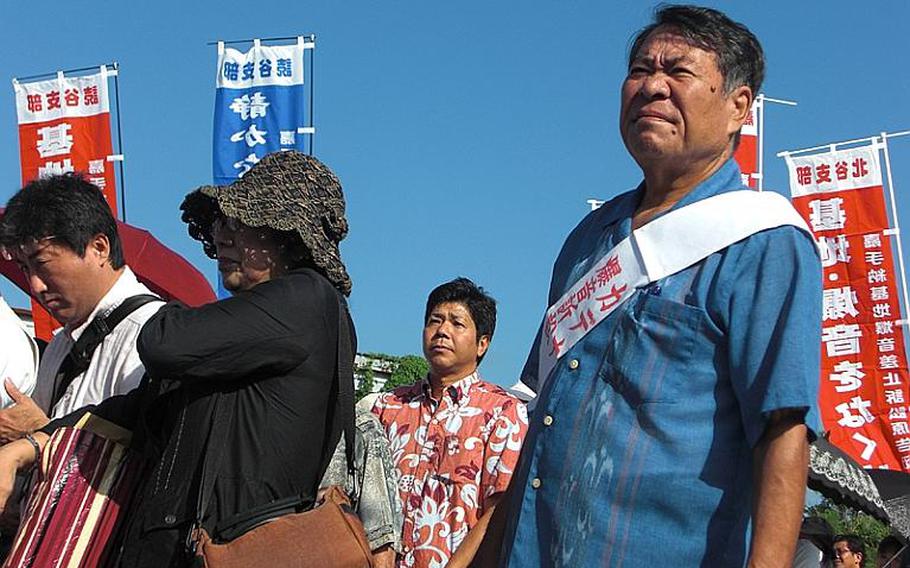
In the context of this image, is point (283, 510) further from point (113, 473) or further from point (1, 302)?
point (1, 302)

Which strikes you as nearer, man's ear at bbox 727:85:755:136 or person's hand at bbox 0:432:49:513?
man's ear at bbox 727:85:755:136

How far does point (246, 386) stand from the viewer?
2.48m

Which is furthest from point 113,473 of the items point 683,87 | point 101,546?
point 683,87

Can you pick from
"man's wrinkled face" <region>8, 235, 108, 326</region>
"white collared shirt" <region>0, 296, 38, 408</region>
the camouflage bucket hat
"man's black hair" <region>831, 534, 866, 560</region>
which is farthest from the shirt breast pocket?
"man's black hair" <region>831, 534, 866, 560</region>

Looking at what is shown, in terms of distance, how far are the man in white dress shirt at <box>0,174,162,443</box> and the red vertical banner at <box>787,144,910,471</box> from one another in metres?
10.4

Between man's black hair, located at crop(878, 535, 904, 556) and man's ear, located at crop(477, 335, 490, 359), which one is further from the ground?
man's ear, located at crop(477, 335, 490, 359)

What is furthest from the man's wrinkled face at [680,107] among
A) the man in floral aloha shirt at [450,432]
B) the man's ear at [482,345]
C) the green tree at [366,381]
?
the green tree at [366,381]

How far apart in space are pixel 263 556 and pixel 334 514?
21 centimetres

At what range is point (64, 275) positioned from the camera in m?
3.02

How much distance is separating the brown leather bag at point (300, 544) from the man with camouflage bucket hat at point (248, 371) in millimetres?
57

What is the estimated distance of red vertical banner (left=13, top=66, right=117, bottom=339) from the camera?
10.5 m

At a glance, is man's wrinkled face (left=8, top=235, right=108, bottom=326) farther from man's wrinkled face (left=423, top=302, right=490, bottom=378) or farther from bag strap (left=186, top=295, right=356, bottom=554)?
man's wrinkled face (left=423, top=302, right=490, bottom=378)

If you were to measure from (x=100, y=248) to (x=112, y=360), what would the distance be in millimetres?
320

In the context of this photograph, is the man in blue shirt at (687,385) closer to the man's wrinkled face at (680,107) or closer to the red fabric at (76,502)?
the man's wrinkled face at (680,107)
